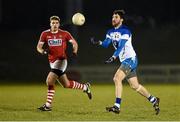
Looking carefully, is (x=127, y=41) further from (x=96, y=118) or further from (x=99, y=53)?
(x=99, y=53)

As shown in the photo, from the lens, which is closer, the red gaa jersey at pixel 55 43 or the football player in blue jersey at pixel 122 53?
the football player in blue jersey at pixel 122 53

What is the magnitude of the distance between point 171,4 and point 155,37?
4.49 metres

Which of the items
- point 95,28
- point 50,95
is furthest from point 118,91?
point 95,28

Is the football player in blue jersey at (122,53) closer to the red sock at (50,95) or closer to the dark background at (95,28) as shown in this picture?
the red sock at (50,95)

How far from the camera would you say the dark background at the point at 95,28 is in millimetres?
43625

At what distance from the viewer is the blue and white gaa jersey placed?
1448 centimetres

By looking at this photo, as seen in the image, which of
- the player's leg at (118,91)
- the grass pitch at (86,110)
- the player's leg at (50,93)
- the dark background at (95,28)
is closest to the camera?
the grass pitch at (86,110)

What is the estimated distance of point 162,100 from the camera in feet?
63.3

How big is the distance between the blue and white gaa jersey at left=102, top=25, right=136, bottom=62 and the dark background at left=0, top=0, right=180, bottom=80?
82.9 ft

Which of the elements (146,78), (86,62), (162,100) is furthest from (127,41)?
(86,62)

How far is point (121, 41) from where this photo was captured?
14484mm

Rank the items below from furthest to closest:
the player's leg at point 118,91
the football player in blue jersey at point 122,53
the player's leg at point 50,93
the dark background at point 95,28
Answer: the dark background at point 95,28
the player's leg at point 50,93
the football player in blue jersey at point 122,53
the player's leg at point 118,91

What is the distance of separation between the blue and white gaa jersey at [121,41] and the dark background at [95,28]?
25266 mm

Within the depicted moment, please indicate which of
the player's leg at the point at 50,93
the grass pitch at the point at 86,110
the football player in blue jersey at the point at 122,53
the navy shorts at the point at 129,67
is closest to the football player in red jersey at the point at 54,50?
the player's leg at the point at 50,93
